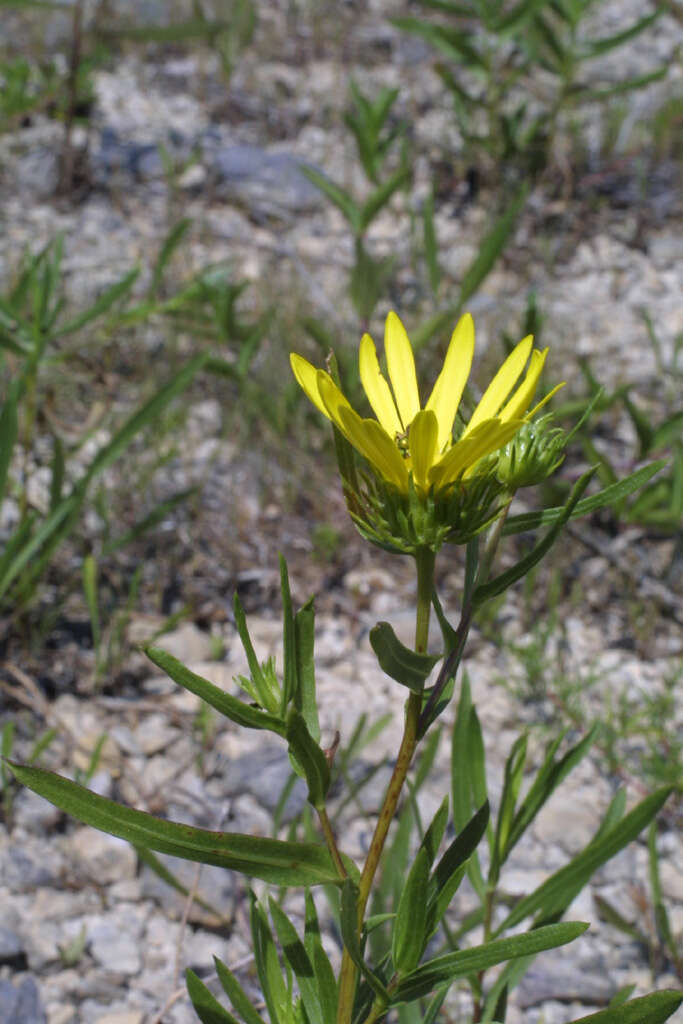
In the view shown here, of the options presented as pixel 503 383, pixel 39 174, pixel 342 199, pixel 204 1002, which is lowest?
pixel 204 1002

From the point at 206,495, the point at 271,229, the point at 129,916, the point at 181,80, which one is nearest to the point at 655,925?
the point at 129,916

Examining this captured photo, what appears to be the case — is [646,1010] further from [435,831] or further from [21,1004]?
[21,1004]

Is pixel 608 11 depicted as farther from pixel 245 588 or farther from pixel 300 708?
pixel 300 708

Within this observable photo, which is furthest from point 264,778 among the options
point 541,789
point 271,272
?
point 271,272

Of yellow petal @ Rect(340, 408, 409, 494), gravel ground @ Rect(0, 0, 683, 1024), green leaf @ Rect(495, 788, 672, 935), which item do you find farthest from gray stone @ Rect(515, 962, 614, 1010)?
yellow petal @ Rect(340, 408, 409, 494)

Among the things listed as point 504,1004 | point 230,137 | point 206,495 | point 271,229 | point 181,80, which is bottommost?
point 504,1004

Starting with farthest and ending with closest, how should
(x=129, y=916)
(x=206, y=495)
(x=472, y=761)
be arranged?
1. (x=206, y=495)
2. (x=129, y=916)
3. (x=472, y=761)

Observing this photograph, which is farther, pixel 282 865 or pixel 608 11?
pixel 608 11
